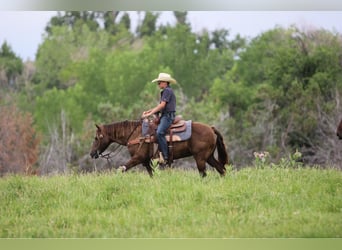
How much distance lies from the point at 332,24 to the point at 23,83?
21.5m

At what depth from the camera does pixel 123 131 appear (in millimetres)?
13445

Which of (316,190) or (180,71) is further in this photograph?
(180,71)

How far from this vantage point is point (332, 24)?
3522 cm

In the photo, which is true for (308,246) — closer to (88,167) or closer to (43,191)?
(43,191)

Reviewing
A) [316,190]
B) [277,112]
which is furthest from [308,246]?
[277,112]

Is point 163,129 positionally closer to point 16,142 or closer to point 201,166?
point 201,166

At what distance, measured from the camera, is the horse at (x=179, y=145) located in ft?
42.4

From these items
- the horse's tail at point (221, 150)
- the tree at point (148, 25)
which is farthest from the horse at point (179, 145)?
the tree at point (148, 25)

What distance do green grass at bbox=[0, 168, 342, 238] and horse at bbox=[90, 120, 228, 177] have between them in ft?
0.94

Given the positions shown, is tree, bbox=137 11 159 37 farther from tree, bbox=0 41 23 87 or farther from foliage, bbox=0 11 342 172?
tree, bbox=0 41 23 87

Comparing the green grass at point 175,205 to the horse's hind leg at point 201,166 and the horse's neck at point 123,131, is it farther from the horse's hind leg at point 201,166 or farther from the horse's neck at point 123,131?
the horse's neck at point 123,131

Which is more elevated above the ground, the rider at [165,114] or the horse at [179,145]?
the rider at [165,114]

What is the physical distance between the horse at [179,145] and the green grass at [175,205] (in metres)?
0.29

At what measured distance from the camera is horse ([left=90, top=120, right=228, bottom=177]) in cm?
1293
